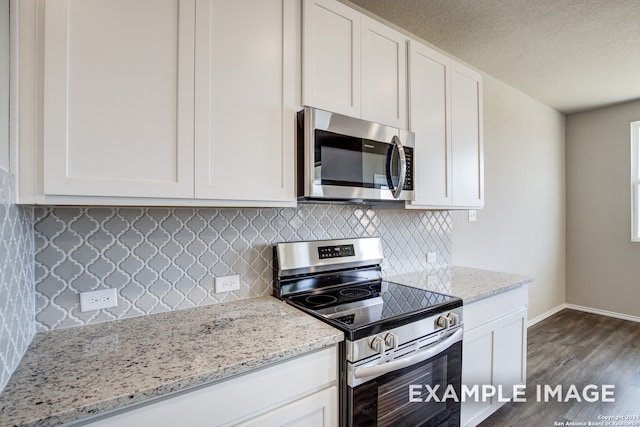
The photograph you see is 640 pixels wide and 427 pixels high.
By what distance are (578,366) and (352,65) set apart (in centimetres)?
314

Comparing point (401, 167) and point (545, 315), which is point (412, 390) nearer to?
point (401, 167)

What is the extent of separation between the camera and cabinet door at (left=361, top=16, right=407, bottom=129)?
65.0 inches

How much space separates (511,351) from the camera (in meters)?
2.04

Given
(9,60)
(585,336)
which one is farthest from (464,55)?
(585,336)

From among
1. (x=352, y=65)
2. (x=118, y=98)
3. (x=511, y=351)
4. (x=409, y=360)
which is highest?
(x=352, y=65)

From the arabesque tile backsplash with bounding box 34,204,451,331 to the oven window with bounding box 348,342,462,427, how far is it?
2.37 feet

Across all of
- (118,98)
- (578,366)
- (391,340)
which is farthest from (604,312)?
(118,98)

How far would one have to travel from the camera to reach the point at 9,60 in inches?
36.1

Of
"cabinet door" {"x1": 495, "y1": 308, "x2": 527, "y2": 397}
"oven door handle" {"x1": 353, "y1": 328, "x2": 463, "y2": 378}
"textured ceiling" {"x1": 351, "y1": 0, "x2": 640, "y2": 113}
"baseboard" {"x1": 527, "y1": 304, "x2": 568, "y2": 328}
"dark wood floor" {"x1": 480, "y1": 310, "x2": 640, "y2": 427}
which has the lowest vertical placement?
"dark wood floor" {"x1": 480, "y1": 310, "x2": 640, "y2": 427}

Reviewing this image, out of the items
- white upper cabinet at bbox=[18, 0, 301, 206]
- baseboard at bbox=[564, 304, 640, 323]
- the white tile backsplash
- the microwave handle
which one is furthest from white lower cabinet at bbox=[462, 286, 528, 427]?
baseboard at bbox=[564, 304, 640, 323]

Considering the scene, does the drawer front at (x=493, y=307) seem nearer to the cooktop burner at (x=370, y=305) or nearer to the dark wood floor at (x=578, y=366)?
the cooktop burner at (x=370, y=305)

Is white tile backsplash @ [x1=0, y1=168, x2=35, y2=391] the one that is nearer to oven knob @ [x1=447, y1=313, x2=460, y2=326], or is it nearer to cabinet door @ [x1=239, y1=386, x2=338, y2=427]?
cabinet door @ [x1=239, y1=386, x2=338, y2=427]

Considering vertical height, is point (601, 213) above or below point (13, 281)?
above

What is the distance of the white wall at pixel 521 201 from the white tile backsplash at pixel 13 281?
8.85 feet
